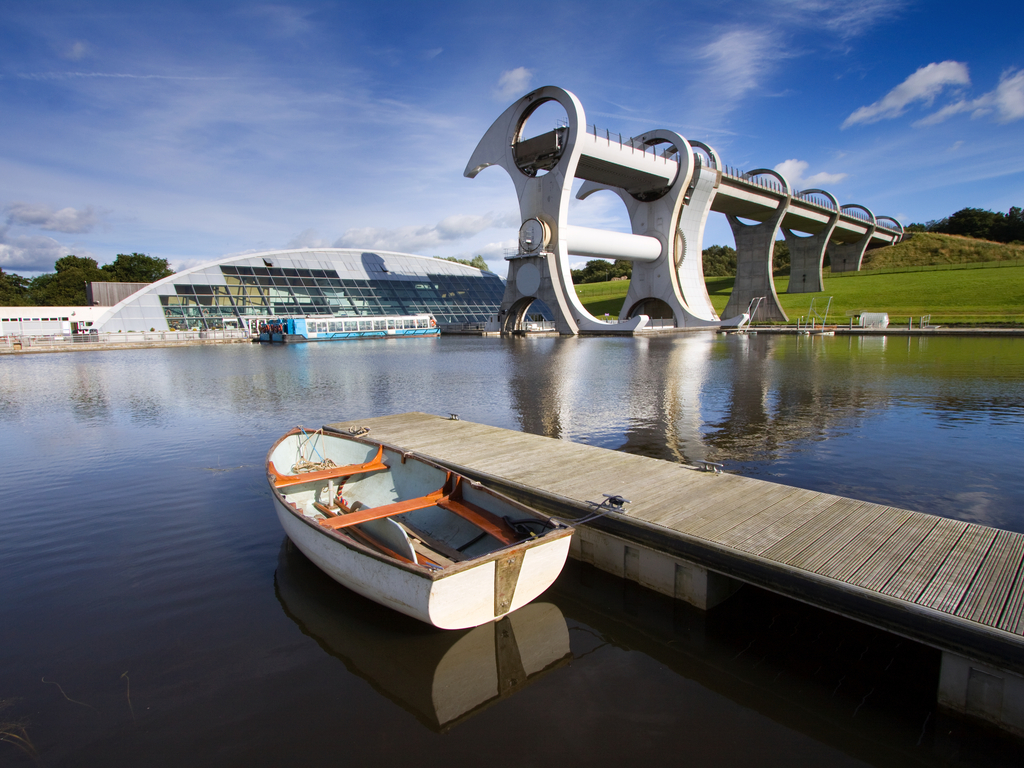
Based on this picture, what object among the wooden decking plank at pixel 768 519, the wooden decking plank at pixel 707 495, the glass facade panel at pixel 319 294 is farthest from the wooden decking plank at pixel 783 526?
the glass facade panel at pixel 319 294

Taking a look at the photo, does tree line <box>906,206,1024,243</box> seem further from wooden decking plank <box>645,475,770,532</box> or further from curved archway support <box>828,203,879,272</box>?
wooden decking plank <box>645,475,770,532</box>

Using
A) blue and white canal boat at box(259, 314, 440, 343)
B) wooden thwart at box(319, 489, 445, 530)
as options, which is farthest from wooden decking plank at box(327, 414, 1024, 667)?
blue and white canal boat at box(259, 314, 440, 343)

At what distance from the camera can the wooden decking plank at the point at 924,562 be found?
16.3 feet

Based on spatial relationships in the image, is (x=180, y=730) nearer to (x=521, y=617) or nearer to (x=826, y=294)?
(x=521, y=617)

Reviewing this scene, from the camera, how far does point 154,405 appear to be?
68.4 feet

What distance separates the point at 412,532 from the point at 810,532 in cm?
509

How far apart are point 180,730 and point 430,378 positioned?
22.3 metres

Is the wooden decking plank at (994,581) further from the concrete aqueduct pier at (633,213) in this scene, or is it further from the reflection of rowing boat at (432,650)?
the concrete aqueduct pier at (633,213)

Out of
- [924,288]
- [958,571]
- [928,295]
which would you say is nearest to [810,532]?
[958,571]

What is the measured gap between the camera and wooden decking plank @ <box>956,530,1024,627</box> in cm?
456

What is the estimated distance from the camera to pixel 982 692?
14.8 feet

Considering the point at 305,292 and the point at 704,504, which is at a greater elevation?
the point at 305,292

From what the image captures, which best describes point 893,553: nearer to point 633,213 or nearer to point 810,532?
point 810,532

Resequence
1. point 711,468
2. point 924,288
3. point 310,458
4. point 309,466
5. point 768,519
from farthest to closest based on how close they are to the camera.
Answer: point 924,288
point 310,458
point 309,466
point 711,468
point 768,519
